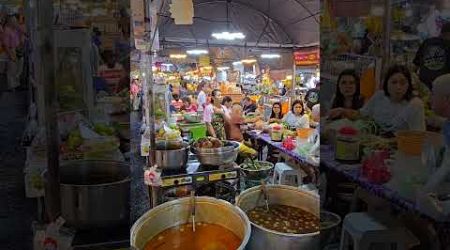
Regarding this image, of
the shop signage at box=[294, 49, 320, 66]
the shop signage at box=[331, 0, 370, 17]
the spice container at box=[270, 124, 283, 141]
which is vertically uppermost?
the shop signage at box=[294, 49, 320, 66]

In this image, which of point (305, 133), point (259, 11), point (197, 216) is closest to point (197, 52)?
point (259, 11)

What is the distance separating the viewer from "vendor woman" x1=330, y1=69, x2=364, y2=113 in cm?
149

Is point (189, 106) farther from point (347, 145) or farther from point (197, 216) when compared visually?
point (347, 145)

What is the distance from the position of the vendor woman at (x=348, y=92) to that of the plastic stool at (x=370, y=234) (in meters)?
0.51

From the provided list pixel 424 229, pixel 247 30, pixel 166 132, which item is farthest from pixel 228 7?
pixel 424 229

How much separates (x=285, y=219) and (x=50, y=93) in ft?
6.34

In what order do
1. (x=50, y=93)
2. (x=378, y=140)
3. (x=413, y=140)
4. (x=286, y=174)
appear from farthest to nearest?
(x=286, y=174) → (x=378, y=140) → (x=413, y=140) → (x=50, y=93)

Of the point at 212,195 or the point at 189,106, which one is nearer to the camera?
the point at 212,195

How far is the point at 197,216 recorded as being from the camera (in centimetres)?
223

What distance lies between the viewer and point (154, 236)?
2.05m

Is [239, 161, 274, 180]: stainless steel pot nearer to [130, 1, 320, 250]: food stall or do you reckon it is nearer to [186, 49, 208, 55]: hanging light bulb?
[130, 1, 320, 250]: food stall

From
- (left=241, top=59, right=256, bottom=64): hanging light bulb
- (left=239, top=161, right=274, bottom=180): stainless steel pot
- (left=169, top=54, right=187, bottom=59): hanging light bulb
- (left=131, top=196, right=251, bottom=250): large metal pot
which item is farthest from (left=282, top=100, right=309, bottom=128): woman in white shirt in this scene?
(left=241, top=59, right=256, bottom=64): hanging light bulb

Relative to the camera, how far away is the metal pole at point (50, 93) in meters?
0.97

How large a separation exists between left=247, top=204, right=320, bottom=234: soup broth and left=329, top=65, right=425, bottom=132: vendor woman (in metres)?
1.04
